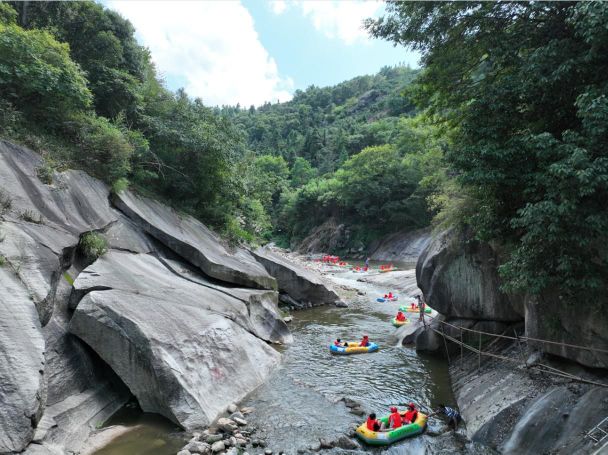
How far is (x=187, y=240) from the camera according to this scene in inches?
683

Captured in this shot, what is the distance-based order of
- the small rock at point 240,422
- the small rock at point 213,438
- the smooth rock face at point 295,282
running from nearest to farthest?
the small rock at point 213,438 → the small rock at point 240,422 → the smooth rock face at point 295,282

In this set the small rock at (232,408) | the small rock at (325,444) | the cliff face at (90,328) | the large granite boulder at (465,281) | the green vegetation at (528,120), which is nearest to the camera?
the green vegetation at (528,120)

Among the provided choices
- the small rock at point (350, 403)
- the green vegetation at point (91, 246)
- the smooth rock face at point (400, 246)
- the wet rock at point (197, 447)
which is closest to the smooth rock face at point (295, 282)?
the green vegetation at point (91, 246)

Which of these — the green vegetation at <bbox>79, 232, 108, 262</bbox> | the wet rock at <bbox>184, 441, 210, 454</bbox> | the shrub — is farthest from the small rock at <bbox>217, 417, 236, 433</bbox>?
the shrub

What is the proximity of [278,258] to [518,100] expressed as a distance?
1910 centimetres

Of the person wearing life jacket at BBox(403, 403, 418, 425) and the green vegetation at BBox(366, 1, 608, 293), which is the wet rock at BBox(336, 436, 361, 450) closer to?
the person wearing life jacket at BBox(403, 403, 418, 425)

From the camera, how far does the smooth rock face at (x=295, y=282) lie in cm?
2505

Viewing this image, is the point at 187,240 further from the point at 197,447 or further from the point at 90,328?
the point at 197,447

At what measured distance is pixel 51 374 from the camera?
8.89 metres

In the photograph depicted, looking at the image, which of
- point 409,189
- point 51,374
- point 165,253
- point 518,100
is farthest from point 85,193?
point 409,189

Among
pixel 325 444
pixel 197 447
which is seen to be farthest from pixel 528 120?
pixel 197 447

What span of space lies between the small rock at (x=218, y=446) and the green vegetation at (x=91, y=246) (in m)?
7.19

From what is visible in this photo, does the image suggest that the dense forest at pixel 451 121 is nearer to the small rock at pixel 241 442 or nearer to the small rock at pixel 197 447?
the small rock at pixel 241 442

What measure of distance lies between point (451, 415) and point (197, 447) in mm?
6362
